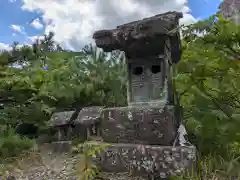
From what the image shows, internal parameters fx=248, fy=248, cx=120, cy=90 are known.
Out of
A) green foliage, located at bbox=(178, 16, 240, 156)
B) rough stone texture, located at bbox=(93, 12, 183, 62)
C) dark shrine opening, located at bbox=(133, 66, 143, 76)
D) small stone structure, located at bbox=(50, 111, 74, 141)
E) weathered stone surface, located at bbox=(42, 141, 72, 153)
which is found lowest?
weathered stone surface, located at bbox=(42, 141, 72, 153)

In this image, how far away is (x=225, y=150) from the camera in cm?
370

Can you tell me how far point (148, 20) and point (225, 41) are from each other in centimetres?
184

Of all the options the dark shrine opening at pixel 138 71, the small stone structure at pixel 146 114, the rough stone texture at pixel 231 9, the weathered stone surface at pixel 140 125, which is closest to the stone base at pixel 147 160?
the small stone structure at pixel 146 114

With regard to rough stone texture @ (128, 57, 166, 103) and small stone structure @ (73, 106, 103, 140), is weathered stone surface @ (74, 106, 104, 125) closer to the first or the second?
small stone structure @ (73, 106, 103, 140)

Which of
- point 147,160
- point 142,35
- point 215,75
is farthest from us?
point 142,35

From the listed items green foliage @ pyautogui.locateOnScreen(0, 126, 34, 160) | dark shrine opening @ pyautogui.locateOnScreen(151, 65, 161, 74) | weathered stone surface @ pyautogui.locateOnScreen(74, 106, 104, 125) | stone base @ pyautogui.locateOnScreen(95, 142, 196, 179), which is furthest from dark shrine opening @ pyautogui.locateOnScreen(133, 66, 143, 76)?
green foliage @ pyautogui.locateOnScreen(0, 126, 34, 160)

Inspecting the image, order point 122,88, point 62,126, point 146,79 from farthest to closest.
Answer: point 122,88 → point 62,126 → point 146,79

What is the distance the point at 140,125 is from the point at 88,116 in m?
2.18

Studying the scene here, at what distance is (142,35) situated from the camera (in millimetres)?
4070

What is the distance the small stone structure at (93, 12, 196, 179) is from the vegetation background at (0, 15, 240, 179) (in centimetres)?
38

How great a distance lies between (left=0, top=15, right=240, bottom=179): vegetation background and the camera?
2523 millimetres

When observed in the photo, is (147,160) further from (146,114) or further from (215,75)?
(215,75)

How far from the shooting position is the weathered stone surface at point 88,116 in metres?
5.77

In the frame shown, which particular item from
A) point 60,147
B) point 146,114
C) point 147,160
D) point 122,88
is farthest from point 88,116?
point 147,160
